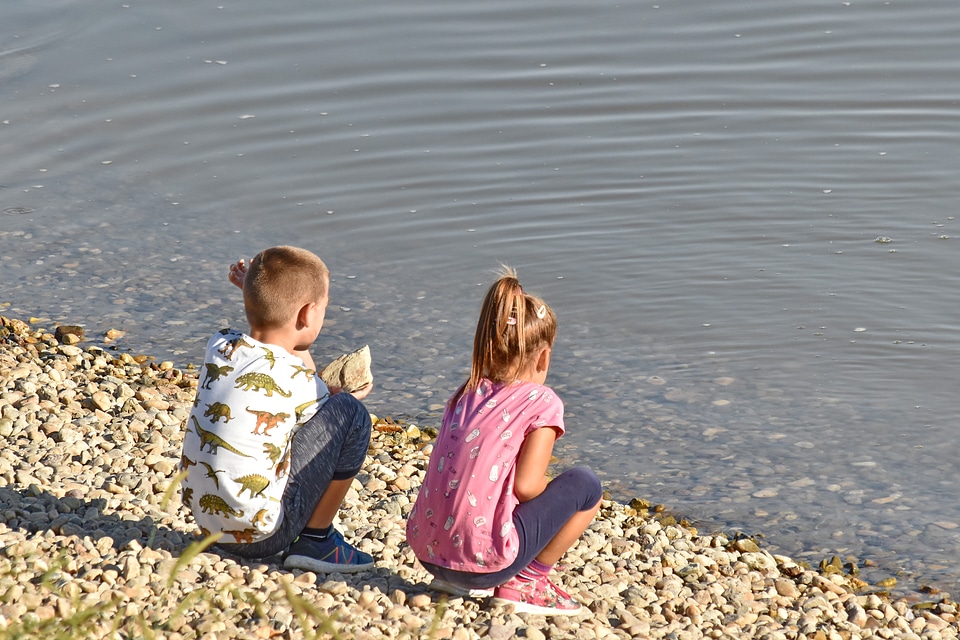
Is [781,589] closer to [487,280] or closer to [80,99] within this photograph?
[487,280]

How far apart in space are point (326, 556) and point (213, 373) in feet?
2.67

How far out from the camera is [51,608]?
3400 millimetres

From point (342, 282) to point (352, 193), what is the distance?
1974 mm

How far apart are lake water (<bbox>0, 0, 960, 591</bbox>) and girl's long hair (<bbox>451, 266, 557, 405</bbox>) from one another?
2.33 m

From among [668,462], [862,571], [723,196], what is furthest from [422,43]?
[862,571]

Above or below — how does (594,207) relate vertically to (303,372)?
below

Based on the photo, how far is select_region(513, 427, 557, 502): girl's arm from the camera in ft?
13.0

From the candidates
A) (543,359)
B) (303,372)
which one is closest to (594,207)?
(543,359)

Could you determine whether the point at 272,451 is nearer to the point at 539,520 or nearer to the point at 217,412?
the point at 217,412

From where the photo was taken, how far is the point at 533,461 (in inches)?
156

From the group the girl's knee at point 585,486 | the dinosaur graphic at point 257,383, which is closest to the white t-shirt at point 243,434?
the dinosaur graphic at point 257,383

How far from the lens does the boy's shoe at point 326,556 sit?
4148mm

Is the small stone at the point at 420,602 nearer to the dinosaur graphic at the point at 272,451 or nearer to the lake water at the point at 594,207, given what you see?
the dinosaur graphic at the point at 272,451

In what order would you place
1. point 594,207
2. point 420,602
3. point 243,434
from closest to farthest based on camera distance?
point 243,434 → point 420,602 → point 594,207
